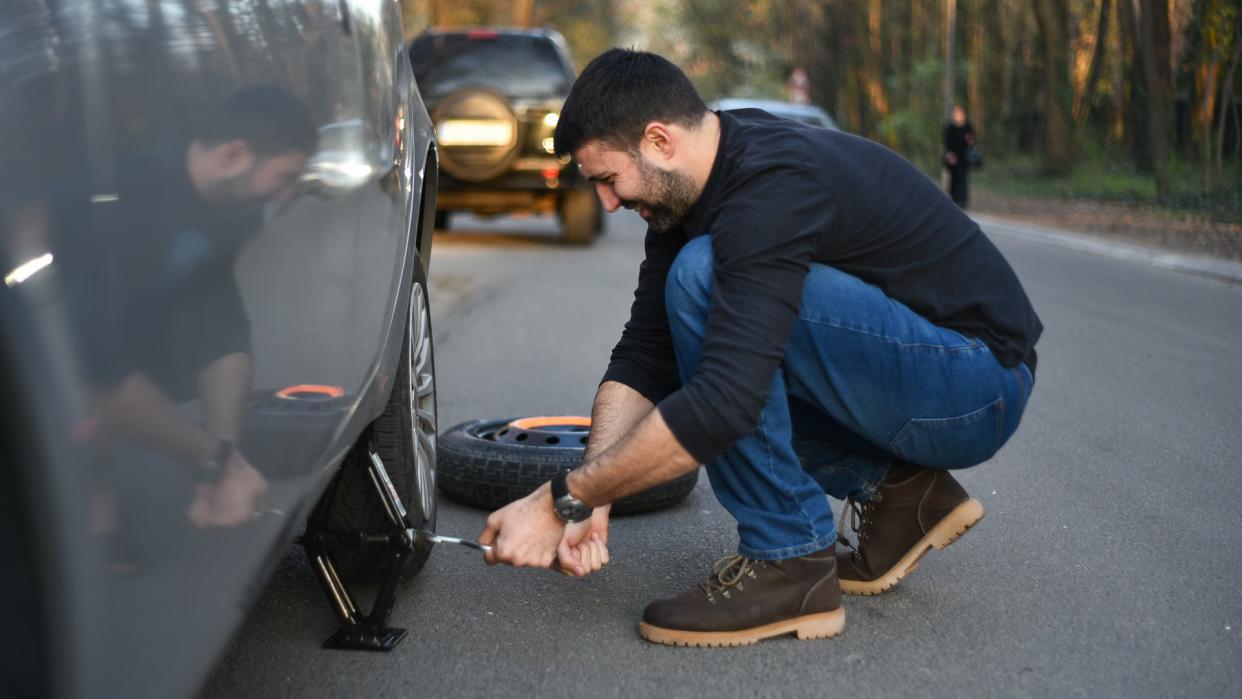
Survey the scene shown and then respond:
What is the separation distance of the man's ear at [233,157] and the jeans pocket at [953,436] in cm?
164

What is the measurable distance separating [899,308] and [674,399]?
2.09 ft

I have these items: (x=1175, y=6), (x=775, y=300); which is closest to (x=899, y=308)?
(x=775, y=300)

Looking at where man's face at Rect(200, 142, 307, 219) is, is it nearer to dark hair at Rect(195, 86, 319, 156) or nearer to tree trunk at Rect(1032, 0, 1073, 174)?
dark hair at Rect(195, 86, 319, 156)

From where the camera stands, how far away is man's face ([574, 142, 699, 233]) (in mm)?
2789

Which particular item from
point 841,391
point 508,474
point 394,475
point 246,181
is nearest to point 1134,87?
point 508,474

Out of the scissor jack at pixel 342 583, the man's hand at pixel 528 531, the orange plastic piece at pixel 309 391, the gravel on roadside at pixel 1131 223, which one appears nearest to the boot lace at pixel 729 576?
the man's hand at pixel 528 531

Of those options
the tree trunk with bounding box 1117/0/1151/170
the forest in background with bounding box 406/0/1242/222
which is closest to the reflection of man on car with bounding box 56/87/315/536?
the forest in background with bounding box 406/0/1242/222

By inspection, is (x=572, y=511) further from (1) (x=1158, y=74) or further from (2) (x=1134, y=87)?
(2) (x=1134, y=87)

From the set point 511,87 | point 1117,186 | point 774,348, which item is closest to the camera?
point 774,348

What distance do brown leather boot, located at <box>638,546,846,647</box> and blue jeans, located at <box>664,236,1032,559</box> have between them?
0.13ft

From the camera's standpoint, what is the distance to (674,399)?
2.54m

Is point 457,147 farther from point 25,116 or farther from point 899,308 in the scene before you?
point 25,116

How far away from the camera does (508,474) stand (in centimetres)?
387

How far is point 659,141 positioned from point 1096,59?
18.7 meters
